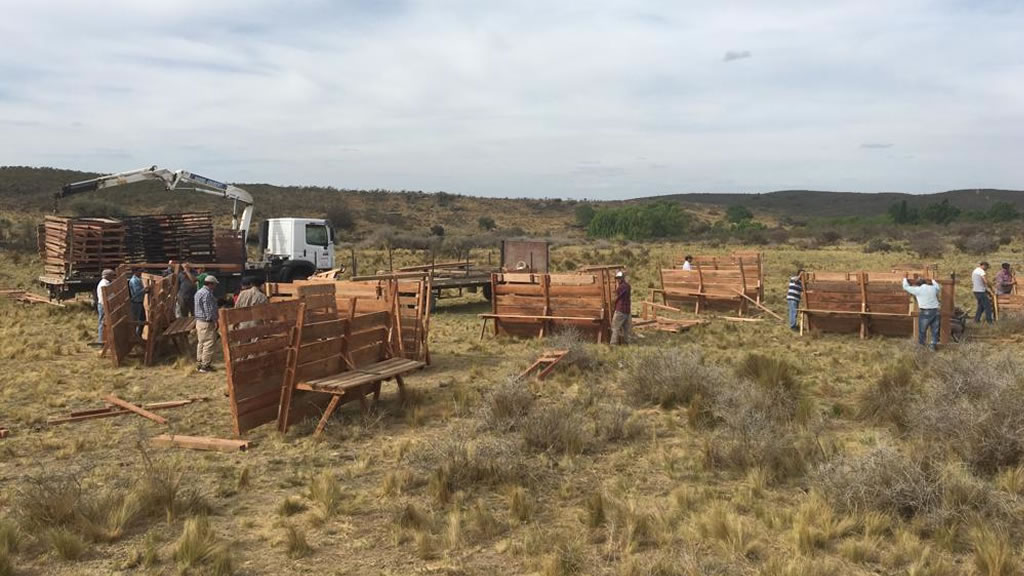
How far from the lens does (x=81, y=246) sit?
19.4 meters

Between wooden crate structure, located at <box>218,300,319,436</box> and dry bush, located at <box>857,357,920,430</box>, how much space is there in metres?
6.63

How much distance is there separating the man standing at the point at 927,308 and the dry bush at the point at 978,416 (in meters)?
4.78

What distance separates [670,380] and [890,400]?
2567 mm

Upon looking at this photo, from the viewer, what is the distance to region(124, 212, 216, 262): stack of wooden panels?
68.5 feet

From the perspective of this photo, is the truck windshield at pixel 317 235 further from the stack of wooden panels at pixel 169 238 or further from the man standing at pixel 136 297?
the man standing at pixel 136 297

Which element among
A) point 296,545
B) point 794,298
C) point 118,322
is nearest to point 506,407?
point 296,545

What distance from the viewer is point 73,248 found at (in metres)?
19.3

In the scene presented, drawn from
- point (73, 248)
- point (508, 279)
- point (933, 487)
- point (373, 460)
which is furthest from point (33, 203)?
point (933, 487)

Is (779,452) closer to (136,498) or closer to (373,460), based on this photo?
(373,460)

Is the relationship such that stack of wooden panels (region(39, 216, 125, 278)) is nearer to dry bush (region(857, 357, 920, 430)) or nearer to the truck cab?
the truck cab

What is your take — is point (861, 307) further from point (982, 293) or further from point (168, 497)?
point (168, 497)

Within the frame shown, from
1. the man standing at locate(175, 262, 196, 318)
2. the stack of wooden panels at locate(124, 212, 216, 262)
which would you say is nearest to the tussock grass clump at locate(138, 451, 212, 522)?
the man standing at locate(175, 262, 196, 318)

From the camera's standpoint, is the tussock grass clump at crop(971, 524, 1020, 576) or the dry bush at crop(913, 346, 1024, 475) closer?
the tussock grass clump at crop(971, 524, 1020, 576)

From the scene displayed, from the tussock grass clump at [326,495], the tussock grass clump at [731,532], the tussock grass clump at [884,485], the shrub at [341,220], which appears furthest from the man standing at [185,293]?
the shrub at [341,220]
